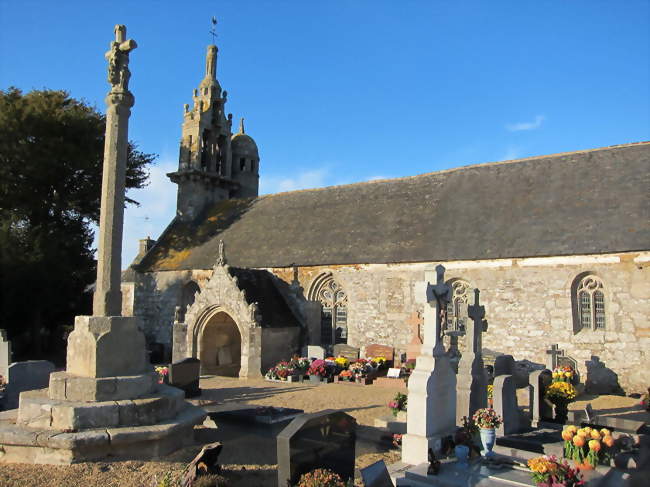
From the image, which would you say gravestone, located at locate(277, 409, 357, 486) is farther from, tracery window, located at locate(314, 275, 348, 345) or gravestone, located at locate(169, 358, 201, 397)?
tracery window, located at locate(314, 275, 348, 345)

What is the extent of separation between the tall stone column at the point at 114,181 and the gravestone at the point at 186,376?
20.8ft

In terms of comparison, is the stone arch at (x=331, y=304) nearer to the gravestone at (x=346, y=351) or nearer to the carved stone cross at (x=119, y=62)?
the gravestone at (x=346, y=351)

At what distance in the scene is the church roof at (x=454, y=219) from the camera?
56.5 ft

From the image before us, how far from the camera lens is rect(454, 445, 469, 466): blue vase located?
7.07m

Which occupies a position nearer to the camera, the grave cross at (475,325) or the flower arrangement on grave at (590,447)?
the flower arrangement on grave at (590,447)

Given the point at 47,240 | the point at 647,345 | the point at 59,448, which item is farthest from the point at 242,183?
the point at 59,448

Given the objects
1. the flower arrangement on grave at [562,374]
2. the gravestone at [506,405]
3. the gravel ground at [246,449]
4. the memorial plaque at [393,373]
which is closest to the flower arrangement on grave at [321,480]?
the gravel ground at [246,449]

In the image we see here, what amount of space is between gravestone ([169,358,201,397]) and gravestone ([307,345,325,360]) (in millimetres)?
5317

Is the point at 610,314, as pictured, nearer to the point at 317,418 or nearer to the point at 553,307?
the point at 553,307

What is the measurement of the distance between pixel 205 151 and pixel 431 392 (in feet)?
85.0

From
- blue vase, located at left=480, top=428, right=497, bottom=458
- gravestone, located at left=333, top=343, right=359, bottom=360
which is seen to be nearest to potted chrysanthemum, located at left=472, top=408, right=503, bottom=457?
blue vase, located at left=480, top=428, right=497, bottom=458

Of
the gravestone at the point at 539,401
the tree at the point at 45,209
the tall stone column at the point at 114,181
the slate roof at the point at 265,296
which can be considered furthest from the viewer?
the tree at the point at 45,209

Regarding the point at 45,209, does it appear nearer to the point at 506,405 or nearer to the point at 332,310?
the point at 332,310

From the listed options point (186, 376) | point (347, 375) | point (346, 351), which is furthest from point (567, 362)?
point (186, 376)
